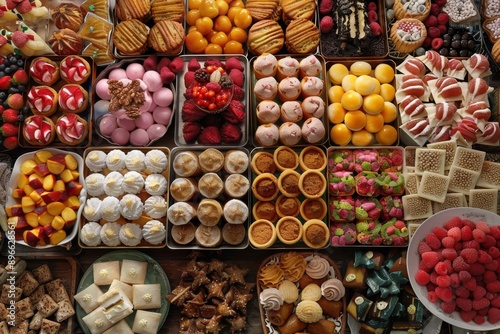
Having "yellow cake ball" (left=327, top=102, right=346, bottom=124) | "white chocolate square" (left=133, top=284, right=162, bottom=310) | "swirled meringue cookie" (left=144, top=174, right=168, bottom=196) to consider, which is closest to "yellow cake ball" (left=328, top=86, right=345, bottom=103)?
"yellow cake ball" (left=327, top=102, right=346, bottom=124)

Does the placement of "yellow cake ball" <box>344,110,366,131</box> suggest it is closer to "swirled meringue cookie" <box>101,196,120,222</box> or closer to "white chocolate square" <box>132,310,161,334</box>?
"swirled meringue cookie" <box>101,196,120,222</box>

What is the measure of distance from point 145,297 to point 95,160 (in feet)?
3.17

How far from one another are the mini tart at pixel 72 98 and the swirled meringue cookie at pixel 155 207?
838 millimetres

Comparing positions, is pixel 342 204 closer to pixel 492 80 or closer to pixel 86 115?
pixel 492 80

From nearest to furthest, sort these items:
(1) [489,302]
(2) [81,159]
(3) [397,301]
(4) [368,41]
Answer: (1) [489,302] < (3) [397,301] < (2) [81,159] < (4) [368,41]

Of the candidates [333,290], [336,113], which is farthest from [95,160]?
[333,290]

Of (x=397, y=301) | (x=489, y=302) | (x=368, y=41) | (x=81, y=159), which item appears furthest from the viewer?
(x=368, y=41)

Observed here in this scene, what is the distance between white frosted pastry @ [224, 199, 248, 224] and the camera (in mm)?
2988

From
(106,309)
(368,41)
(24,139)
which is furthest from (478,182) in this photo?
(24,139)

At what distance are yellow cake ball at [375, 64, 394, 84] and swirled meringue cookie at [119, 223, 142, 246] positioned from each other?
6.48ft

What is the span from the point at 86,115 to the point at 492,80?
9.89ft

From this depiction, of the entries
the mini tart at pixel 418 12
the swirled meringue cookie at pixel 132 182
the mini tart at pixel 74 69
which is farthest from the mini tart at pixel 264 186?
the mini tart at pixel 418 12

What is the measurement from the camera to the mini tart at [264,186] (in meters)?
3.04

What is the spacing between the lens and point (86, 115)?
10.9 feet
